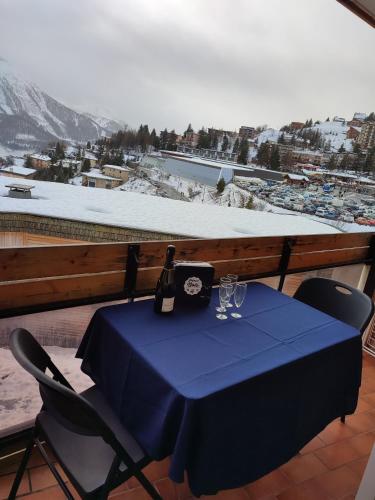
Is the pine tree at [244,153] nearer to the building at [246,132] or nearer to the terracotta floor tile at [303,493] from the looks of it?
the building at [246,132]

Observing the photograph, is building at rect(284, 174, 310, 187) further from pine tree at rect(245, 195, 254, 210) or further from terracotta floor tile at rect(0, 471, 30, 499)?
terracotta floor tile at rect(0, 471, 30, 499)

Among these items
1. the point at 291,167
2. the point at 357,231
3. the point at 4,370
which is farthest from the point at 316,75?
the point at 4,370

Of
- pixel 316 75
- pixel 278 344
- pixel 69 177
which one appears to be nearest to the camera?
pixel 278 344

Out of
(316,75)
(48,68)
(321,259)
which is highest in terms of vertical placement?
(316,75)

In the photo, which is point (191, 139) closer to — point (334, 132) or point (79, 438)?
point (334, 132)

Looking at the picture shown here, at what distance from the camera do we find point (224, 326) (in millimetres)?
1437

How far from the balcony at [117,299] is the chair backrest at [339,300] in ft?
1.61

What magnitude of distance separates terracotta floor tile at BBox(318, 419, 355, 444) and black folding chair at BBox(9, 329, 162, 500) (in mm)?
1216

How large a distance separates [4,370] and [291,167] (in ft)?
8.93

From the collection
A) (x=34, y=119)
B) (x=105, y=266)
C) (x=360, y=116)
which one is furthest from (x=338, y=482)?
(x=360, y=116)

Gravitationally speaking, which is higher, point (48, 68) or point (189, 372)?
point (48, 68)

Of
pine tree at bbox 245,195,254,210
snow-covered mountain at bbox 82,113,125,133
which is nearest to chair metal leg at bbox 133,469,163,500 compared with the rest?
snow-covered mountain at bbox 82,113,125,133

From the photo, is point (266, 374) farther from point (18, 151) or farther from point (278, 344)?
point (18, 151)

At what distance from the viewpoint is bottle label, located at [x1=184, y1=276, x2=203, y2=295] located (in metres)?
1.51
